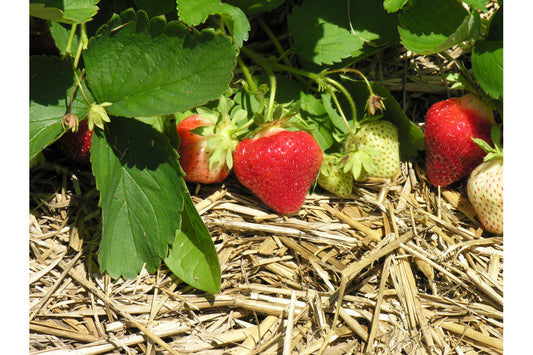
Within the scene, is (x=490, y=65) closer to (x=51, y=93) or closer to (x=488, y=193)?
(x=488, y=193)

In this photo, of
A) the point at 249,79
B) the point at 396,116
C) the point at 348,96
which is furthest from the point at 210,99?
the point at 396,116

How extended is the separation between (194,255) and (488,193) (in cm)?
66

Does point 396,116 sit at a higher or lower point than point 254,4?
lower

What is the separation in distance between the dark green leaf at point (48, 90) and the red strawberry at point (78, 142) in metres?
0.13

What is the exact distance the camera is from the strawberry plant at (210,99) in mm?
1067

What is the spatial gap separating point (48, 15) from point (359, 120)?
72 cm

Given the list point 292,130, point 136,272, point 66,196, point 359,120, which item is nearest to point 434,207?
point 359,120

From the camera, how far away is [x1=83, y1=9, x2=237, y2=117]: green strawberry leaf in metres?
1.05

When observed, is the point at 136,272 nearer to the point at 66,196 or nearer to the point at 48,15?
the point at 66,196

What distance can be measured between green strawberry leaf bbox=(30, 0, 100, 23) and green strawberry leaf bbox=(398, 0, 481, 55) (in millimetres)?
647

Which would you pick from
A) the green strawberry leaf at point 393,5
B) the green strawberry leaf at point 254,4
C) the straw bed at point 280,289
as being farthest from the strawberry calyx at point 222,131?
the green strawberry leaf at point 393,5

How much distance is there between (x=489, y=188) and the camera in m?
1.24

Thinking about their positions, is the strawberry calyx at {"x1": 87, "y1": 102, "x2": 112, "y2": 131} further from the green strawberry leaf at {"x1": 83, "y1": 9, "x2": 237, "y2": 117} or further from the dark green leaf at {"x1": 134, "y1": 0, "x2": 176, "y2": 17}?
the dark green leaf at {"x1": 134, "y1": 0, "x2": 176, "y2": 17}

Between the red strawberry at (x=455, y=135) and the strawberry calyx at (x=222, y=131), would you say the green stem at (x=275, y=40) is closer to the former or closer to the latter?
the strawberry calyx at (x=222, y=131)
